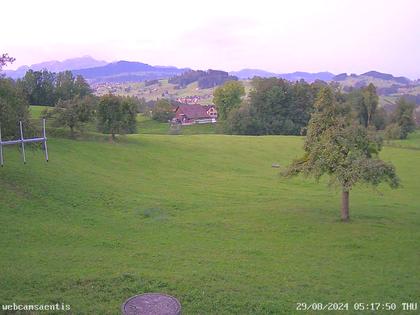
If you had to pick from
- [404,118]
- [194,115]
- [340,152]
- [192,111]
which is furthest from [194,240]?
[192,111]

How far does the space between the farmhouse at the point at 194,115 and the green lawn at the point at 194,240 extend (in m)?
101

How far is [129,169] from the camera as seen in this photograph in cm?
4719

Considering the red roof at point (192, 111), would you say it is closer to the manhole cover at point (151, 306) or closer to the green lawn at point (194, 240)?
the green lawn at point (194, 240)

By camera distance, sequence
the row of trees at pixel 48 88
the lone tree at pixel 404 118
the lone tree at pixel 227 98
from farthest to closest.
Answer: the lone tree at pixel 227 98, the lone tree at pixel 404 118, the row of trees at pixel 48 88

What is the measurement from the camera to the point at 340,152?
28.7m

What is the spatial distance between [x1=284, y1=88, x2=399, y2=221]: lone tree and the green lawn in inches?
131

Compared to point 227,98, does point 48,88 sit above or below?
above

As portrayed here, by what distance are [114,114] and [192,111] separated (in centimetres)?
9492

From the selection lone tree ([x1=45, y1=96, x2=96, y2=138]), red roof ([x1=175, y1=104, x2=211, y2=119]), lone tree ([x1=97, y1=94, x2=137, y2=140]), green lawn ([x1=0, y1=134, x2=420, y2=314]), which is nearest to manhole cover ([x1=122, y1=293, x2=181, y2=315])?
green lawn ([x1=0, y1=134, x2=420, y2=314])

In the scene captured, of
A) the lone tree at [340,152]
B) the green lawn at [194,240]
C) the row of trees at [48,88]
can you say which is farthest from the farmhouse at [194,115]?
the lone tree at [340,152]

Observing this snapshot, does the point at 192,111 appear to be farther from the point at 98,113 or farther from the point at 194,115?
the point at 98,113

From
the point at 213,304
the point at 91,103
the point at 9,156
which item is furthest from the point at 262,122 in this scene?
the point at 213,304

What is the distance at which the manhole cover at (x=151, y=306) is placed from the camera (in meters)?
11.1

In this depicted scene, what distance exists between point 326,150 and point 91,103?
3951 cm
